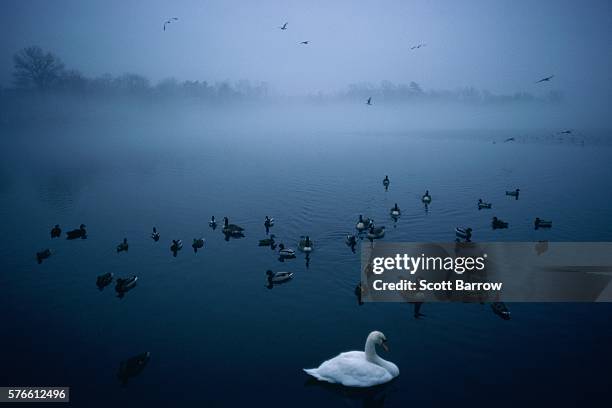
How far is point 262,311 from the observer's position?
65.5ft

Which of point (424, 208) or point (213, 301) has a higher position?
point (424, 208)

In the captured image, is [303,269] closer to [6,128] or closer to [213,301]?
[213,301]

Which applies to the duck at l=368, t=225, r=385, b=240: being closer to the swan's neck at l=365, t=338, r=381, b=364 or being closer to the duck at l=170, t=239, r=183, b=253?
the duck at l=170, t=239, r=183, b=253

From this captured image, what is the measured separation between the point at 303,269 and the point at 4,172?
6242 centimetres

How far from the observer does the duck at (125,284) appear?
2152 centimetres

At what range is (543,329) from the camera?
17.8 metres

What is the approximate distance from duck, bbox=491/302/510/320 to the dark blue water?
0.98 ft

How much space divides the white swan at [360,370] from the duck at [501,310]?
7.08 metres

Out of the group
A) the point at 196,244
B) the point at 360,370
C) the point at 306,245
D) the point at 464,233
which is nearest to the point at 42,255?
the point at 196,244

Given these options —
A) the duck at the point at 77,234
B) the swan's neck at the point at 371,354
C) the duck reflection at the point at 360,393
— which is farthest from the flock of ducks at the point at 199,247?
the swan's neck at the point at 371,354

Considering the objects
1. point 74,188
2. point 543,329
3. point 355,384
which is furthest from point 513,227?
point 74,188

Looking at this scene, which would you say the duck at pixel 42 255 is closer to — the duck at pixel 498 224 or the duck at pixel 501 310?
the duck at pixel 501 310

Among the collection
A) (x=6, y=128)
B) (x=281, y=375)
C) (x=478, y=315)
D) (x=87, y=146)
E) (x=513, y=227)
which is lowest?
(x=281, y=375)

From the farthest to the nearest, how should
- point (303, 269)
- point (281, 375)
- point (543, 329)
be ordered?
point (303, 269), point (543, 329), point (281, 375)
